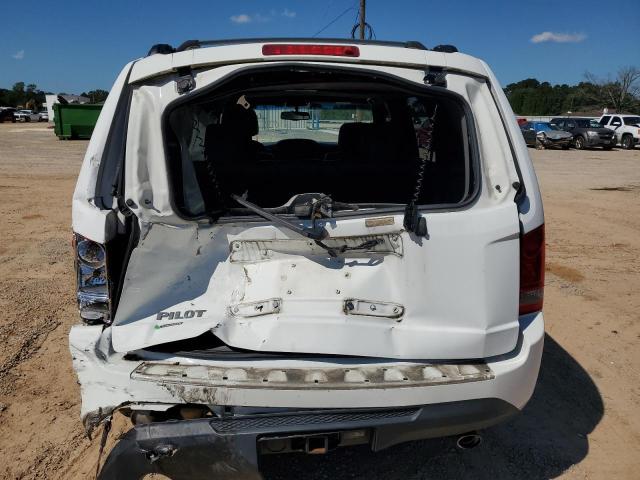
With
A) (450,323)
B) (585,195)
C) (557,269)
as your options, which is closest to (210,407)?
(450,323)

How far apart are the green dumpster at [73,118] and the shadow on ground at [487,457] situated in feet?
84.3

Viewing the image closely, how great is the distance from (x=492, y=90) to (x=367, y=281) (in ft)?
3.29

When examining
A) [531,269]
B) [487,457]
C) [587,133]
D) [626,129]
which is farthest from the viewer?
[626,129]

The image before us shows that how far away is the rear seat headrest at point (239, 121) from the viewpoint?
3.03 meters

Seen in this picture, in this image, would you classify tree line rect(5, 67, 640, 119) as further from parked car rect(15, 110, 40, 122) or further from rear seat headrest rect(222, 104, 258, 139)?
rear seat headrest rect(222, 104, 258, 139)

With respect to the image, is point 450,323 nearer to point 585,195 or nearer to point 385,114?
point 385,114

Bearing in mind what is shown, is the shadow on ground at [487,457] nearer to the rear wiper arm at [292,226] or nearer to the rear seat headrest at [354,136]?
the rear wiper arm at [292,226]

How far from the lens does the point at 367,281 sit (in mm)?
2170

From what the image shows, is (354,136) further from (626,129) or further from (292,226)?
(626,129)

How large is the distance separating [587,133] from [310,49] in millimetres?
28701

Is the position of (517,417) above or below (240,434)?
below

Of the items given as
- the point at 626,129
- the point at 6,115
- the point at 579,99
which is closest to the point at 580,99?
the point at 579,99

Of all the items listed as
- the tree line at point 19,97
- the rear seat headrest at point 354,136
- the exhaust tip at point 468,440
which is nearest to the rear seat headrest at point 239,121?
the rear seat headrest at point 354,136

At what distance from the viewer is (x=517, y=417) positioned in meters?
3.16
